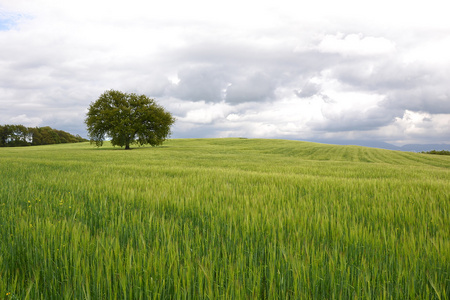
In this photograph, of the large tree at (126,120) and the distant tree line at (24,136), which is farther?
the distant tree line at (24,136)

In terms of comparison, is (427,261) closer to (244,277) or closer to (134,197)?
(244,277)

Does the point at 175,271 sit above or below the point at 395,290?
above

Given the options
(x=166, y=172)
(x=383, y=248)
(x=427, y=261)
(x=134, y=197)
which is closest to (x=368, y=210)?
(x=383, y=248)

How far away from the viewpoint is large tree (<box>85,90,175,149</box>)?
49875 mm

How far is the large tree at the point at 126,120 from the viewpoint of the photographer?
49.9 m

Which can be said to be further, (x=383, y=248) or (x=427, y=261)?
(x=383, y=248)

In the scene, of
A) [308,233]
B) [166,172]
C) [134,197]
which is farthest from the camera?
[166,172]

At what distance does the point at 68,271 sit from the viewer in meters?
2.04

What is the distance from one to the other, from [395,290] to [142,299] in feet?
5.95

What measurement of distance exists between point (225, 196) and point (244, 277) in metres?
3.18

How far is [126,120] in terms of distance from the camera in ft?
159

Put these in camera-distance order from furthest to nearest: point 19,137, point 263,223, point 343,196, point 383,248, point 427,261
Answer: point 19,137 → point 343,196 → point 263,223 → point 383,248 → point 427,261

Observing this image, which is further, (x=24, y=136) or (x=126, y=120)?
(x=24, y=136)

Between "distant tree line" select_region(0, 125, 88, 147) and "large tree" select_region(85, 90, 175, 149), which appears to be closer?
"large tree" select_region(85, 90, 175, 149)
